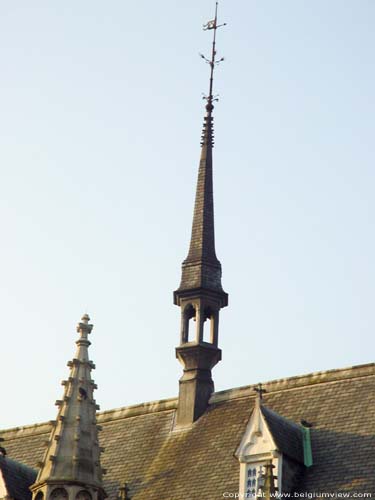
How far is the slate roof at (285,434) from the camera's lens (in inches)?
1693

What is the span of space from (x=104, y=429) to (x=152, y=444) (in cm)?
310

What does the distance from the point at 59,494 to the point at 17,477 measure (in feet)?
12.2

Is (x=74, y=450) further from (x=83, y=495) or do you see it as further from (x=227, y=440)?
(x=227, y=440)

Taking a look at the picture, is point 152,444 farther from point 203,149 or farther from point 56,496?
point 203,149

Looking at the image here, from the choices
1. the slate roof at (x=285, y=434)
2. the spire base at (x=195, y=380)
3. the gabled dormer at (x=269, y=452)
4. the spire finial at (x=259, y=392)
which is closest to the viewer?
the gabled dormer at (x=269, y=452)

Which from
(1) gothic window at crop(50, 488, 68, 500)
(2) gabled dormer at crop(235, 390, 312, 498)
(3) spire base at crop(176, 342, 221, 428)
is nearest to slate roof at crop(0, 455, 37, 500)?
(1) gothic window at crop(50, 488, 68, 500)

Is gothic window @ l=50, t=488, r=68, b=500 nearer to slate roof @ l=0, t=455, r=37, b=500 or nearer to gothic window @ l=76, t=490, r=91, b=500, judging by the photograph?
gothic window @ l=76, t=490, r=91, b=500

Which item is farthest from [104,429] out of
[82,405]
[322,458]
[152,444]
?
[322,458]

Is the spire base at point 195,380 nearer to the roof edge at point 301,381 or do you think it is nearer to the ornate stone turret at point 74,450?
the roof edge at point 301,381

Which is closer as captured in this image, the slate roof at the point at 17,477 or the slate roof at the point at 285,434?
the slate roof at the point at 285,434

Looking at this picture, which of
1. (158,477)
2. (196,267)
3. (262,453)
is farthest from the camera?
(196,267)

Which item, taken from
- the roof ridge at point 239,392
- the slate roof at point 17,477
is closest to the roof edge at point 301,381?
the roof ridge at point 239,392

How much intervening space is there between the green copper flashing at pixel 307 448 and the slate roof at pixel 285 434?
9cm

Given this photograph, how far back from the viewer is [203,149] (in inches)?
2138
